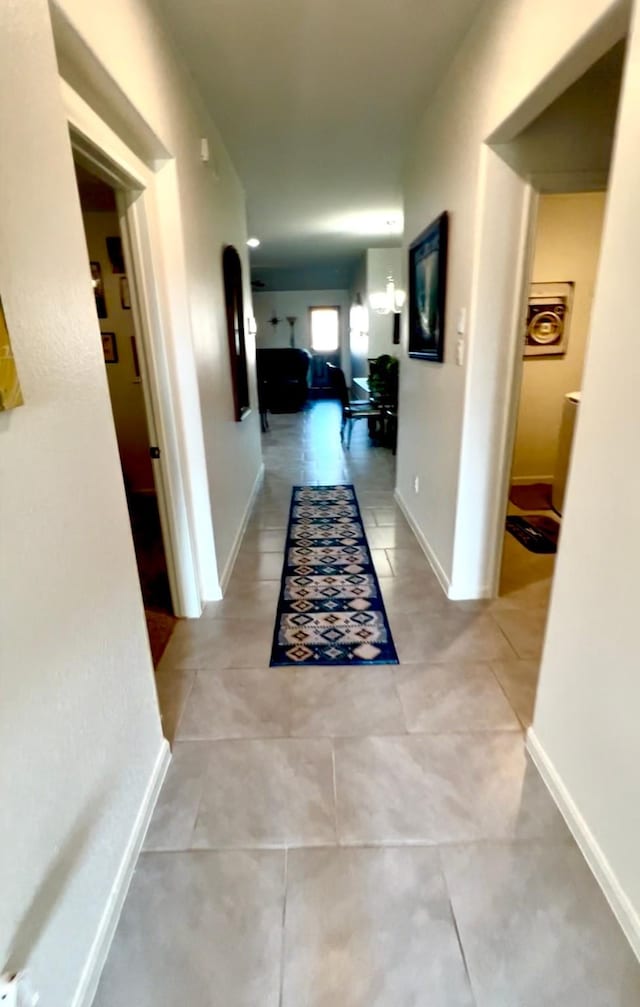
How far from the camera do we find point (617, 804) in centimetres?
121

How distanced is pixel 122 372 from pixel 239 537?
194 centimetres

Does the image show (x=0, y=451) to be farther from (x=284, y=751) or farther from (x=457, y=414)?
(x=457, y=414)

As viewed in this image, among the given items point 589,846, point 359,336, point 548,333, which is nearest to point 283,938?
point 589,846

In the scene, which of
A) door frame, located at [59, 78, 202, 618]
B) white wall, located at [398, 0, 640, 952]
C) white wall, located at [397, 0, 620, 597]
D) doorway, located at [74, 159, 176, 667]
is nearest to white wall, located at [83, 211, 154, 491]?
doorway, located at [74, 159, 176, 667]

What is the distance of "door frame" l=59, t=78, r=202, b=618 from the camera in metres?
1.56

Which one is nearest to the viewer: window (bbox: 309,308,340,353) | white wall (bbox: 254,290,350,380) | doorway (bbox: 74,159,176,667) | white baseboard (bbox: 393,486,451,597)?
white baseboard (bbox: 393,486,451,597)

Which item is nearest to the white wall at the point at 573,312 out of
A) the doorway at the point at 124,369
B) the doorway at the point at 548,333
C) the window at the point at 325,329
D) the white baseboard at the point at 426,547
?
the doorway at the point at 548,333

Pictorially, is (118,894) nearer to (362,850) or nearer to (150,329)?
(362,850)

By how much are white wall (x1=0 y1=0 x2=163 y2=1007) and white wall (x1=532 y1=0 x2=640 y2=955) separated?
1.24 metres

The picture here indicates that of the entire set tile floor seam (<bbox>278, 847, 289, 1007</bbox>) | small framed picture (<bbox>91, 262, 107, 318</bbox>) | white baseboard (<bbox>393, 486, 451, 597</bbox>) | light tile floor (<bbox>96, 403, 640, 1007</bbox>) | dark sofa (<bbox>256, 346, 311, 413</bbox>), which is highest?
small framed picture (<bbox>91, 262, 107, 318</bbox>)

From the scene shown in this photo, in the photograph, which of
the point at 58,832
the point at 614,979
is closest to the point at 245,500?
the point at 58,832

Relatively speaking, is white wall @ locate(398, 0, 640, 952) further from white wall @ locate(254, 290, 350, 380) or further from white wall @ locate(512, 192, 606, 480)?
white wall @ locate(254, 290, 350, 380)

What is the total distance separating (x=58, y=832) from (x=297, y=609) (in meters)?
1.67

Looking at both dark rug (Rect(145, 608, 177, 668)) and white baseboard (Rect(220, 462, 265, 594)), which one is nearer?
dark rug (Rect(145, 608, 177, 668))
